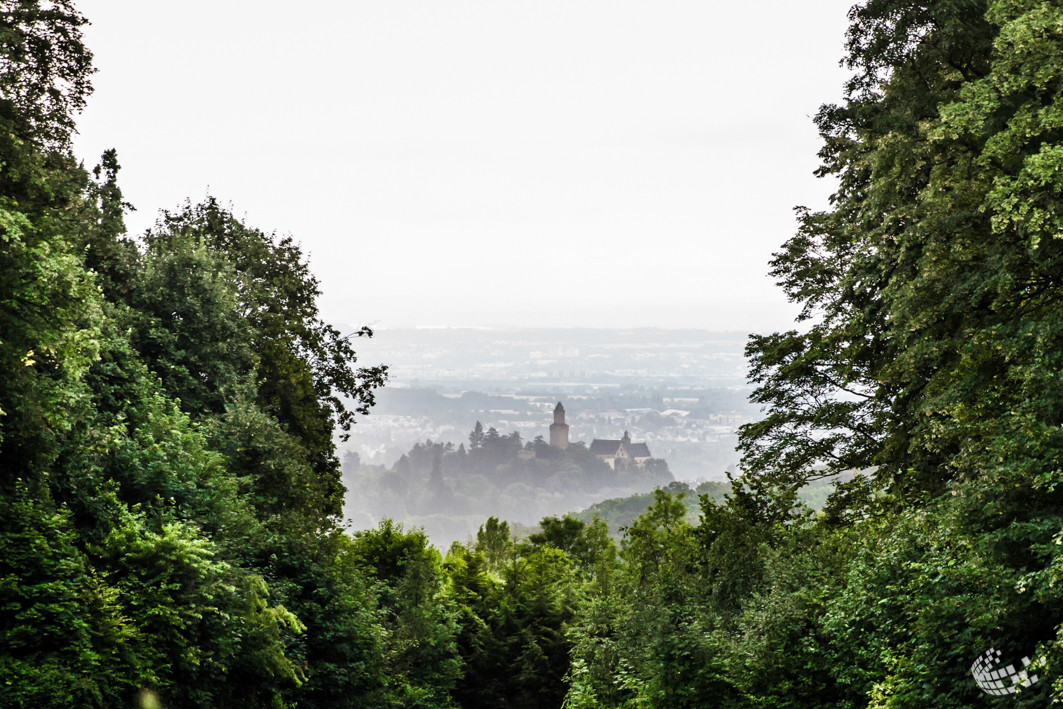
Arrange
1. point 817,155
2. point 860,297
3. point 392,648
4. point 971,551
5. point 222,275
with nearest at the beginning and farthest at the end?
1. point 971,551
2. point 860,297
3. point 817,155
4. point 222,275
5. point 392,648

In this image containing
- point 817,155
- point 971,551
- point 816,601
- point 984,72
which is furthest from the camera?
point 817,155

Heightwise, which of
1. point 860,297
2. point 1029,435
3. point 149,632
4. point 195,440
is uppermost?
point 860,297

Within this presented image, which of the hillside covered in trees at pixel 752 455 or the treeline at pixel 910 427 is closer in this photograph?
the treeline at pixel 910 427

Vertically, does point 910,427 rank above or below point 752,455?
above

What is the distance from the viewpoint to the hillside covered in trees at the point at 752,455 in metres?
8.55

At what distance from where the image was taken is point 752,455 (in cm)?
1800

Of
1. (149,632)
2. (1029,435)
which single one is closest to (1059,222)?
(1029,435)

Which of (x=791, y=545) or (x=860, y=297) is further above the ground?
(x=860, y=297)

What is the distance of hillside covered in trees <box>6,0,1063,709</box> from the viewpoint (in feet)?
28.1

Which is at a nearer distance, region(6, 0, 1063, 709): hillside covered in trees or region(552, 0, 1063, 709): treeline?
region(552, 0, 1063, 709): treeline

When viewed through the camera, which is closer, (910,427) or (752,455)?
(910,427)

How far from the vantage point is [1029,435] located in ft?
25.0

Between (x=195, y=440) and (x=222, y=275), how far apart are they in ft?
23.5

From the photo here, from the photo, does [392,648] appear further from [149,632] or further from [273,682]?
[149,632]
